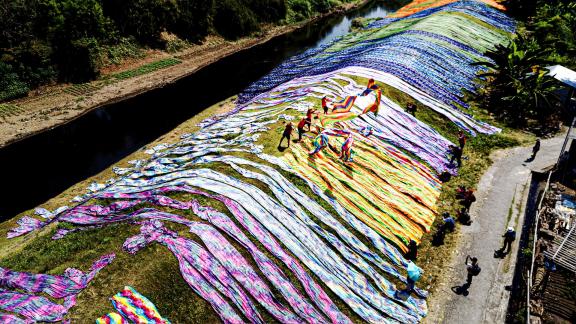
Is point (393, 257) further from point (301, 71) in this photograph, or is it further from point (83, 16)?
point (83, 16)

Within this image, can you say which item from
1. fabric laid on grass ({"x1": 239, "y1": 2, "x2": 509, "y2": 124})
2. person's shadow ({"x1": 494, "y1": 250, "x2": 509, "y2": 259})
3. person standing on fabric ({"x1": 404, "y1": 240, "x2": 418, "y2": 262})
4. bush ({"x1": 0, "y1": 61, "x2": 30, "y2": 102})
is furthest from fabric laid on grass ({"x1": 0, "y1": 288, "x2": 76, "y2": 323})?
bush ({"x1": 0, "y1": 61, "x2": 30, "y2": 102})

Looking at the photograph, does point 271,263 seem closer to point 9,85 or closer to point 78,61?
point 9,85

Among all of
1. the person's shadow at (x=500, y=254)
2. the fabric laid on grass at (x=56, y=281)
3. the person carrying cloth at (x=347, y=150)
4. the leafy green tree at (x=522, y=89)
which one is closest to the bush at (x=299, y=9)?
the leafy green tree at (x=522, y=89)

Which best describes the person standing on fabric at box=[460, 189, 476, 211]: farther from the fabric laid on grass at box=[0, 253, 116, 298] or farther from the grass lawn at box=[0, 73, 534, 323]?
the fabric laid on grass at box=[0, 253, 116, 298]

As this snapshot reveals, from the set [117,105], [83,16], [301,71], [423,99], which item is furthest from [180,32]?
[423,99]

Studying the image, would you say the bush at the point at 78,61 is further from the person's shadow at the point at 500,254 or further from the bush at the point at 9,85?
the person's shadow at the point at 500,254

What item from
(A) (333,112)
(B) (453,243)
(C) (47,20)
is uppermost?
(C) (47,20)

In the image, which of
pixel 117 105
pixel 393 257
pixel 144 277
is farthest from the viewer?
pixel 117 105
